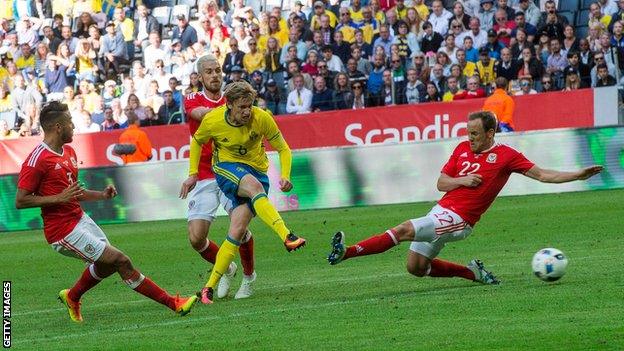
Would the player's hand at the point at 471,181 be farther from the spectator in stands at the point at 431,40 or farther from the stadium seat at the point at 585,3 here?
the stadium seat at the point at 585,3

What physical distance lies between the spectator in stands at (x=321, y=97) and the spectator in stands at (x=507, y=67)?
3473 mm

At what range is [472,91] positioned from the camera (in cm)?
2345

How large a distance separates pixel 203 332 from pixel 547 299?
9.07 feet

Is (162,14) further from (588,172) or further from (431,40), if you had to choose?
(588,172)

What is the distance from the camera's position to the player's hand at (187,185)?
36.9ft

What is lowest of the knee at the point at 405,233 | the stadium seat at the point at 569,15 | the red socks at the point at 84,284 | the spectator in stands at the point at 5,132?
the spectator in stands at the point at 5,132

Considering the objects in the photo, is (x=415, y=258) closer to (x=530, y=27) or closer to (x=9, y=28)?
(x=530, y=27)

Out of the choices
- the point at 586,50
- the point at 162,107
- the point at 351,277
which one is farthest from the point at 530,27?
the point at 351,277

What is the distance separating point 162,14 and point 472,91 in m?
10.4

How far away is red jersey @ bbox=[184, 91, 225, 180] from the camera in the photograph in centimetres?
1208

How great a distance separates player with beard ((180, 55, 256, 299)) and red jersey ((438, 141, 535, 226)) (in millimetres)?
2045

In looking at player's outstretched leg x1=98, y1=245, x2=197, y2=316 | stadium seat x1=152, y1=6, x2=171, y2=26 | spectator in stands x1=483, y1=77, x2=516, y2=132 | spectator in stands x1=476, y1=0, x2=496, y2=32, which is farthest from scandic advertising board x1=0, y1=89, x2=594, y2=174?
player's outstretched leg x1=98, y1=245, x2=197, y2=316

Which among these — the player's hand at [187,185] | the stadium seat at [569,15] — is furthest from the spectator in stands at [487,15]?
the player's hand at [187,185]

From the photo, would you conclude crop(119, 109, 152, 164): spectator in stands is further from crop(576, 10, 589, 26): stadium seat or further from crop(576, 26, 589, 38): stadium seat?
crop(576, 10, 589, 26): stadium seat
